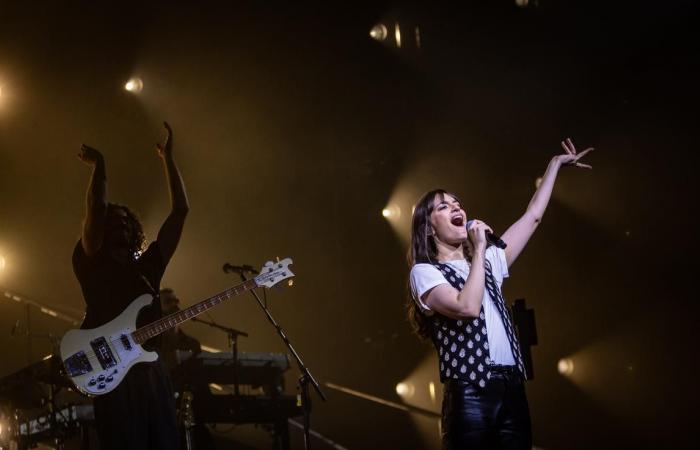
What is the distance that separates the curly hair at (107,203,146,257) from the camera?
332 centimetres

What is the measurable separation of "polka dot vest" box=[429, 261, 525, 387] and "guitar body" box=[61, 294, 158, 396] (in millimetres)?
1365

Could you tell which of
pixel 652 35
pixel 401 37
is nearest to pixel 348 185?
pixel 401 37

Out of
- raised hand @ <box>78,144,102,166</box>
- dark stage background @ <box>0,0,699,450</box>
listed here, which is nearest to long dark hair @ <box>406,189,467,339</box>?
raised hand @ <box>78,144,102,166</box>

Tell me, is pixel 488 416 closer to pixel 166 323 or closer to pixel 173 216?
pixel 166 323

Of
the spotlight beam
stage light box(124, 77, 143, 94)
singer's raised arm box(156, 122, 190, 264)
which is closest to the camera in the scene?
singer's raised arm box(156, 122, 190, 264)

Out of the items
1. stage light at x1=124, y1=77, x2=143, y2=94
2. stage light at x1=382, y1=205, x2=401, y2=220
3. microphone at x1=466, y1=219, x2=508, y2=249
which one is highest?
stage light at x1=124, y1=77, x2=143, y2=94

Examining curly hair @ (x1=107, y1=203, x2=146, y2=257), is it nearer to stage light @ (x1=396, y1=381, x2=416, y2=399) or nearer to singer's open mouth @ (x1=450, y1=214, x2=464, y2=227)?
singer's open mouth @ (x1=450, y1=214, x2=464, y2=227)

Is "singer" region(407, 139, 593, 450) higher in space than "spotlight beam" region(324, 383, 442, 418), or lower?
lower

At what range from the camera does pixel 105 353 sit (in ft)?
10.2

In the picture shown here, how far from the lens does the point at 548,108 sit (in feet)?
24.6

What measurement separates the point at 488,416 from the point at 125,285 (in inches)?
67.9

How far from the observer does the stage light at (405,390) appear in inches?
357

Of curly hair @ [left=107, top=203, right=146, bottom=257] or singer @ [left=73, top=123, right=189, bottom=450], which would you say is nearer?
singer @ [left=73, top=123, right=189, bottom=450]

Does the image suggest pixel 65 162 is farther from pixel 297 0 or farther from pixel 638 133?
pixel 638 133
